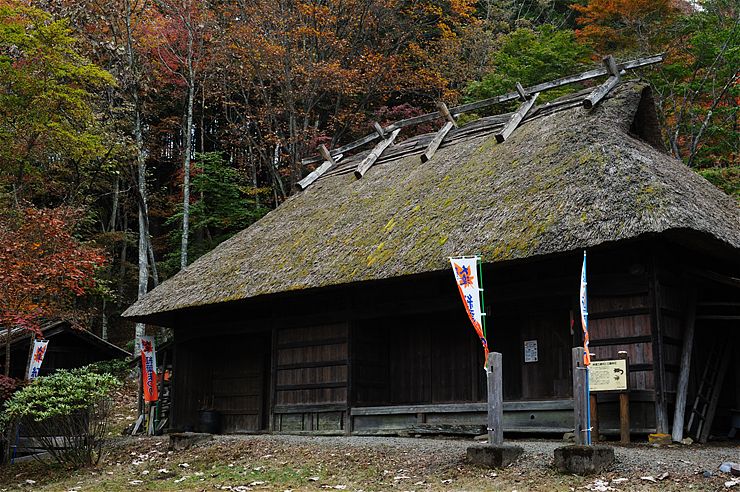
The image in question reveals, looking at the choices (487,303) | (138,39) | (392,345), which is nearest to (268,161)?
(138,39)

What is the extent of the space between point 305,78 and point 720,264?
51.5 ft

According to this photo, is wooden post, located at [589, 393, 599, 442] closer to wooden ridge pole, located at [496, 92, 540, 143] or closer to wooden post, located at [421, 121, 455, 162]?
wooden ridge pole, located at [496, 92, 540, 143]

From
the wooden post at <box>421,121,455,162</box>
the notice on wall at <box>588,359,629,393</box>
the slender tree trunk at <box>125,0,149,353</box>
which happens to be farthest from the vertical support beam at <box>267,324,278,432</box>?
the slender tree trunk at <box>125,0,149,353</box>

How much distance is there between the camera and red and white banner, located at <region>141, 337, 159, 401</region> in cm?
1741

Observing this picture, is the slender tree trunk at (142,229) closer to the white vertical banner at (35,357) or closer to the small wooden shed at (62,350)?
the small wooden shed at (62,350)

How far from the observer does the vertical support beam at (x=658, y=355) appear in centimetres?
1079

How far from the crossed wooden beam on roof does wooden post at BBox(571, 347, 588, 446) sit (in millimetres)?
6633

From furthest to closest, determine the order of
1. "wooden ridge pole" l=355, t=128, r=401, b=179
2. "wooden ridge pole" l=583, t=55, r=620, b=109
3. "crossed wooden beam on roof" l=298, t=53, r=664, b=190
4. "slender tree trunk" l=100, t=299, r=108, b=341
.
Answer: "slender tree trunk" l=100, t=299, r=108, b=341, "wooden ridge pole" l=355, t=128, r=401, b=179, "crossed wooden beam on roof" l=298, t=53, r=664, b=190, "wooden ridge pole" l=583, t=55, r=620, b=109

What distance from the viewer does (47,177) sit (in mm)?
26359

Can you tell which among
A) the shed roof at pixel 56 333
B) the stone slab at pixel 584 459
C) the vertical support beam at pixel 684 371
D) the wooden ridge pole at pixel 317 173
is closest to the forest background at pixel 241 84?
the shed roof at pixel 56 333

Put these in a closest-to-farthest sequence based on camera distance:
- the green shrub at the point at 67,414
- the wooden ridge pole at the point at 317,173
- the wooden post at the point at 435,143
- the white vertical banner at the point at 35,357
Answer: the green shrub at the point at 67,414 → the white vertical banner at the point at 35,357 → the wooden post at the point at 435,143 → the wooden ridge pole at the point at 317,173

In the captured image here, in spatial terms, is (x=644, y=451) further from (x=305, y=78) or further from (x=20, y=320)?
(x=305, y=78)

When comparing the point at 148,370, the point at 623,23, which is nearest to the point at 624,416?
the point at 148,370

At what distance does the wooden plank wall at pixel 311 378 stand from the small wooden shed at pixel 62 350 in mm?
6045
